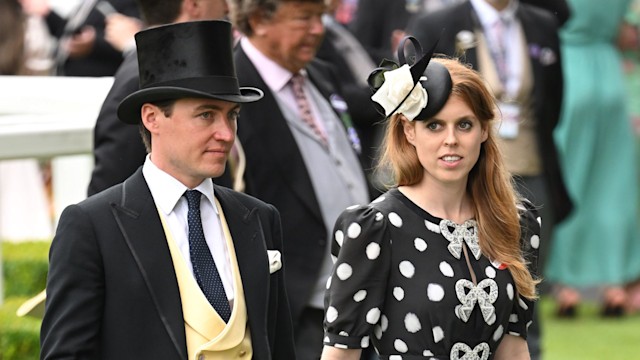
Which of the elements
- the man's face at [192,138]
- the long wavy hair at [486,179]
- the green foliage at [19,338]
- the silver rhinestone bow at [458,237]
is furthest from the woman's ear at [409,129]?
the green foliage at [19,338]

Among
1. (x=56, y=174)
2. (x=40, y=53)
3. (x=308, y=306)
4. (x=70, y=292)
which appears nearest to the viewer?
(x=70, y=292)

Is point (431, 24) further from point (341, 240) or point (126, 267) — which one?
point (126, 267)

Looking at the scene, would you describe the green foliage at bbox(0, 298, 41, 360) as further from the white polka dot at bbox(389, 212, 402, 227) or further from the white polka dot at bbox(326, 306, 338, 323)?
the white polka dot at bbox(389, 212, 402, 227)

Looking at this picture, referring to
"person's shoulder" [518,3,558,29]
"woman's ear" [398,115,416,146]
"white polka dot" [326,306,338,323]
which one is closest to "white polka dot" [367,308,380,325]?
"white polka dot" [326,306,338,323]

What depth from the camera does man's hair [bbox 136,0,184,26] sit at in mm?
6566

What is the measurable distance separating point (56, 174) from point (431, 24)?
7.24 feet

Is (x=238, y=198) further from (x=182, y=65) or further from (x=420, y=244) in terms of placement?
(x=420, y=244)

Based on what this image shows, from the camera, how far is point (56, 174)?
8.12 metres

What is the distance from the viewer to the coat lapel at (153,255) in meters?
4.75

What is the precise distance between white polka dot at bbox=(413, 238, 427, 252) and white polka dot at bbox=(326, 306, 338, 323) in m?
0.31

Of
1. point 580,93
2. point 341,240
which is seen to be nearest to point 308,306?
point 341,240

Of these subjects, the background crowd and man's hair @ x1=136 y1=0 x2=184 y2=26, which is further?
the background crowd

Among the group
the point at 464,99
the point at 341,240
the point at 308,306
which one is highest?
the point at 464,99

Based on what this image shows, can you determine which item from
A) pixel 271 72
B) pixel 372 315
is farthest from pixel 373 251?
pixel 271 72
